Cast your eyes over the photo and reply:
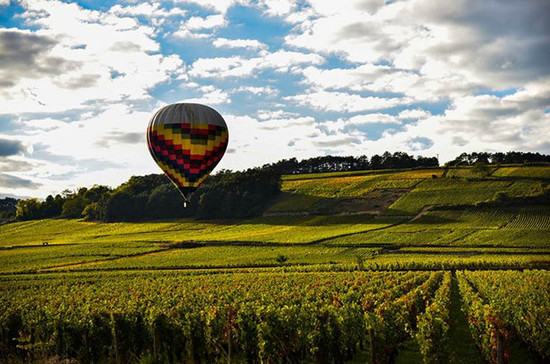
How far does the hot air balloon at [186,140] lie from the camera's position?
127 ft

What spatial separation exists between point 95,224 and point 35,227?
870 inches

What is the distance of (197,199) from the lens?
141 meters

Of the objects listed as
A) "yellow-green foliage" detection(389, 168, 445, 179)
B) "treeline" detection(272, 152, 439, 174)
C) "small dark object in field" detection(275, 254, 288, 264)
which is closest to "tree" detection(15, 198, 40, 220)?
"treeline" detection(272, 152, 439, 174)

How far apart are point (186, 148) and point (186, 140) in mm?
616

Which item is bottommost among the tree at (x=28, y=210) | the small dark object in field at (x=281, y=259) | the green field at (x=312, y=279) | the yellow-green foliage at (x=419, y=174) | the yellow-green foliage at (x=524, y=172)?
the small dark object in field at (x=281, y=259)

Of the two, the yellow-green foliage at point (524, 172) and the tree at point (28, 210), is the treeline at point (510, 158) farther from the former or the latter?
the tree at point (28, 210)

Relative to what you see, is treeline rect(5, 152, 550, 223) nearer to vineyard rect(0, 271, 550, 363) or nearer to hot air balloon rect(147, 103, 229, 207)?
hot air balloon rect(147, 103, 229, 207)

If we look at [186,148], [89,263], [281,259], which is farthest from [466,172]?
[186,148]

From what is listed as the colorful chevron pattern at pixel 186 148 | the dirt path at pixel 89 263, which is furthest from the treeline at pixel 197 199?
the colorful chevron pattern at pixel 186 148

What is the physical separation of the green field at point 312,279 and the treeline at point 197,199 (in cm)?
→ 554

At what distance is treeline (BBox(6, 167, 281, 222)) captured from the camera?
12925cm

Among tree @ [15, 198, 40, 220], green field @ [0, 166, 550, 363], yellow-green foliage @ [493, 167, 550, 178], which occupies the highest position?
yellow-green foliage @ [493, 167, 550, 178]

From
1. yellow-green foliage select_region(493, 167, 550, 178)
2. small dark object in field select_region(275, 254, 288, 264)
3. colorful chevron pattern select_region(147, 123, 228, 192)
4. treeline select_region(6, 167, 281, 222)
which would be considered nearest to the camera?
colorful chevron pattern select_region(147, 123, 228, 192)

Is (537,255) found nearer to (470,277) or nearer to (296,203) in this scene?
(470,277)
